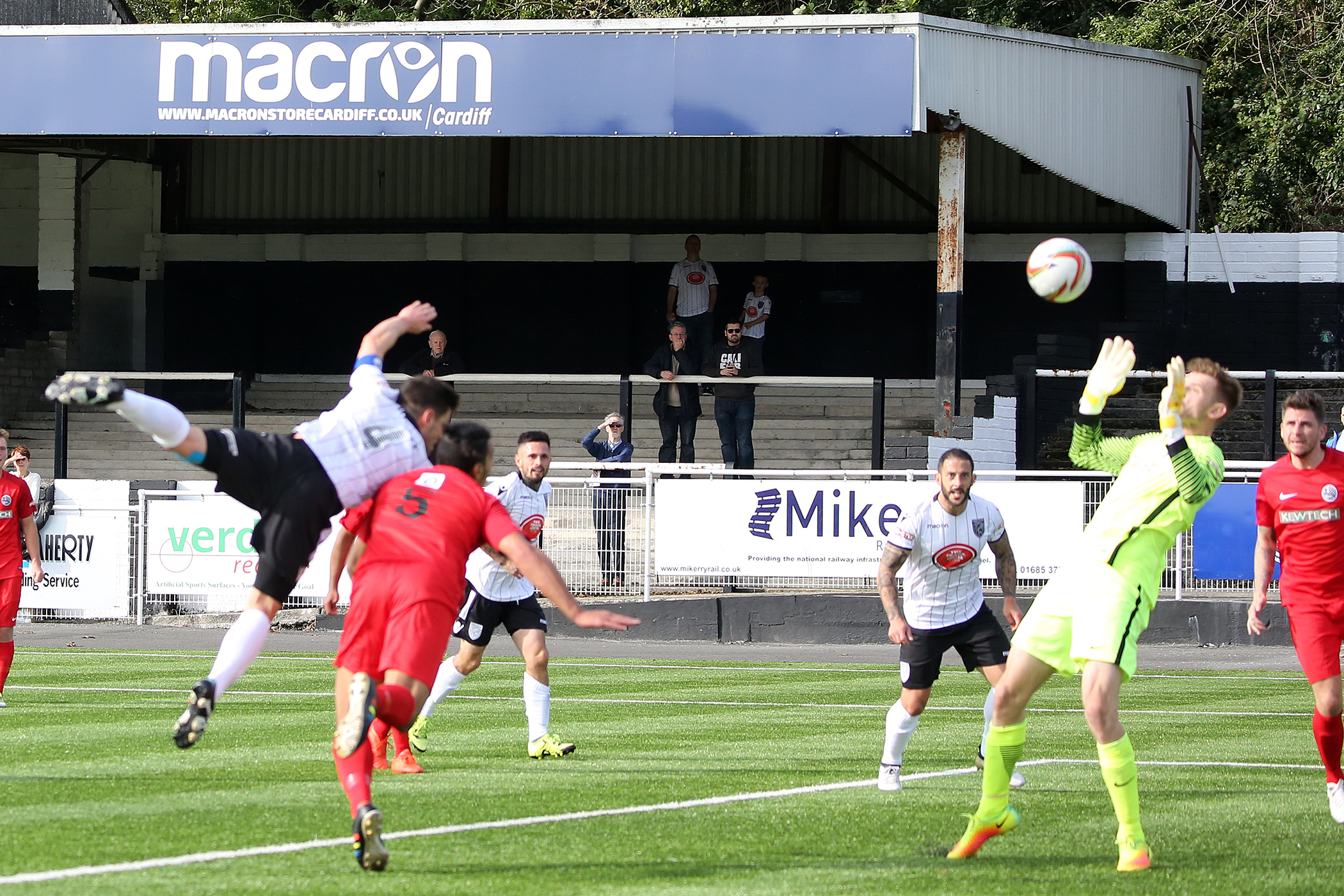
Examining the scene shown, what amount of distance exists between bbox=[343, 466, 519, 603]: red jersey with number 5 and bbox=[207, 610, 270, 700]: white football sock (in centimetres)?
73

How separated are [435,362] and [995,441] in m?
7.86

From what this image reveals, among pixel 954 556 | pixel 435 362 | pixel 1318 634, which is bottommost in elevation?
pixel 1318 634

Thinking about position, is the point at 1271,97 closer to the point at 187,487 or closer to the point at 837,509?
the point at 837,509

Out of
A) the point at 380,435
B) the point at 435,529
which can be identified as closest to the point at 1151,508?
the point at 435,529

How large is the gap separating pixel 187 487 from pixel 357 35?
6502mm

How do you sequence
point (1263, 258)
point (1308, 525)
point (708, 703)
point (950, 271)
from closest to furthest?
1. point (1308, 525)
2. point (708, 703)
3. point (950, 271)
4. point (1263, 258)

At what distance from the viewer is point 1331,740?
8.44 meters

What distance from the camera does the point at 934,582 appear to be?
9367mm

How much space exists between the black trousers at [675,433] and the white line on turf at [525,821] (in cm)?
1192

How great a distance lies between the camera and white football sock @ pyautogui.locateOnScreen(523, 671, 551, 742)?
32.5ft

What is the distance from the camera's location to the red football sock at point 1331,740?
327 inches

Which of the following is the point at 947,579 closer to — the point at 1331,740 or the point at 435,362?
the point at 1331,740

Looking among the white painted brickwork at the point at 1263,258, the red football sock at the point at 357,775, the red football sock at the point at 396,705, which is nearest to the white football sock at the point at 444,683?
the red football sock at the point at 396,705

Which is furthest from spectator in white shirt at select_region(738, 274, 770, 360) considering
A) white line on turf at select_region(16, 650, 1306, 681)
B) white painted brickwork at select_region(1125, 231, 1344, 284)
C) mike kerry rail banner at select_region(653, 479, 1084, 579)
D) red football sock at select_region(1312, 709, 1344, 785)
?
red football sock at select_region(1312, 709, 1344, 785)
